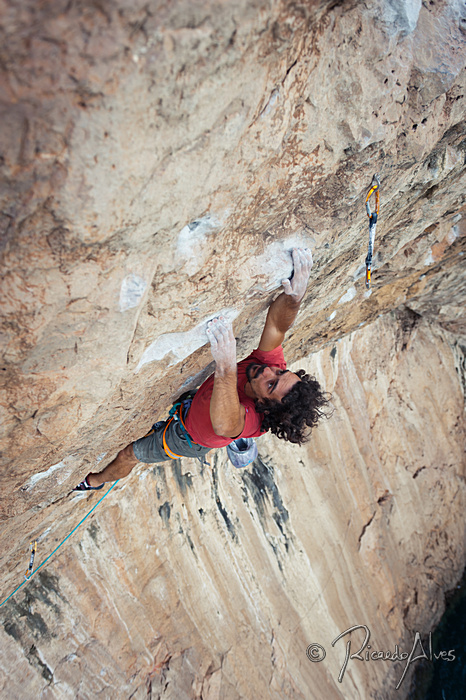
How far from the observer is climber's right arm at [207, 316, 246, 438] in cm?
167

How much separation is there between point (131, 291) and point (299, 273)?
0.75m

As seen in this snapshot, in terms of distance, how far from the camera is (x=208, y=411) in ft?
6.08

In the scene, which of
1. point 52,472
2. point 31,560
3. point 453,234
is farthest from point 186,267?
point 453,234

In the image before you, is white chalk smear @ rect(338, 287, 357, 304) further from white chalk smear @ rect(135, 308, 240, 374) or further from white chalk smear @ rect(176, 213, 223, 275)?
white chalk smear @ rect(176, 213, 223, 275)

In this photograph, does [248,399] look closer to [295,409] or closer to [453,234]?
[295,409]

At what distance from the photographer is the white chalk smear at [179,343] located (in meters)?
1.56

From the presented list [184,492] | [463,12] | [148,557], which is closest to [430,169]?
[463,12]

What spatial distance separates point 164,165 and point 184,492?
2.46 metres

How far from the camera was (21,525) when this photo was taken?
1.93 metres

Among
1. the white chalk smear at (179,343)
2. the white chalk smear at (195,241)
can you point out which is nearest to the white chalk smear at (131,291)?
the white chalk smear at (195,241)

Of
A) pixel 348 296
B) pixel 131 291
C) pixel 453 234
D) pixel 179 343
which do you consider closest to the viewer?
pixel 131 291

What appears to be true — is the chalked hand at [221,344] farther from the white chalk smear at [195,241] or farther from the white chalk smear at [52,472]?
the white chalk smear at [52,472]

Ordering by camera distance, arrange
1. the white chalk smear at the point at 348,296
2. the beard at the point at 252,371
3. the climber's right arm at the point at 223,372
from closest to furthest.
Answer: the climber's right arm at the point at 223,372
the beard at the point at 252,371
the white chalk smear at the point at 348,296
